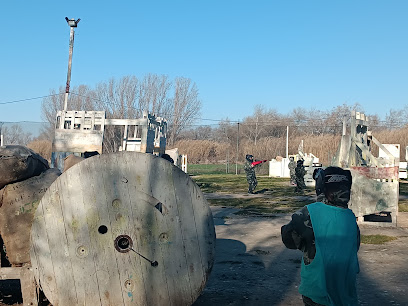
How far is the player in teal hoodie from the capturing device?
10.0ft

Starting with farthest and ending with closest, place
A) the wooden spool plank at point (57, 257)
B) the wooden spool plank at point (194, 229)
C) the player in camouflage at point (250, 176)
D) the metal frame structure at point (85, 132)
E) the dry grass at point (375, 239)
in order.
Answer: the player in camouflage at point (250, 176) < the metal frame structure at point (85, 132) < the dry grass at point (375, 239) < the wooden spool plank at point (194, 229) < the wooden spool plank at point (57, 257)

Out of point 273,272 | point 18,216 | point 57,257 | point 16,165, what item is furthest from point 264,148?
point 57,257

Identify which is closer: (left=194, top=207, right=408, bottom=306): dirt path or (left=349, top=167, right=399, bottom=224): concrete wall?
(left=194, top=207, right=408, bottom=306): dirt path

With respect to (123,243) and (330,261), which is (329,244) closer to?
(330,261)

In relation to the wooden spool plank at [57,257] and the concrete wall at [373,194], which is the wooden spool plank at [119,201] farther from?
the concrete wall at [373,194]

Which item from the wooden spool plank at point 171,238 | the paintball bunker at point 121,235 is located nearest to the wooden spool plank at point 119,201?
the paintball bunker at point 121,235

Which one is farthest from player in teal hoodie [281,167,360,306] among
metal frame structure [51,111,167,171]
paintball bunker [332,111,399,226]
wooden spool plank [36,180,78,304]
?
metal frame structure [51,111,167,171]

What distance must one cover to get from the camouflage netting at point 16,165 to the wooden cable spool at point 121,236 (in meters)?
0.90

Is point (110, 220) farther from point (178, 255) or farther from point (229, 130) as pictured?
point (229, 130)

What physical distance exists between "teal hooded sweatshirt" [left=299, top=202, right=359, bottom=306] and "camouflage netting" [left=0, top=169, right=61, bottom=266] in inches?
106

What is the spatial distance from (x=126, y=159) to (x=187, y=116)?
70.2 m

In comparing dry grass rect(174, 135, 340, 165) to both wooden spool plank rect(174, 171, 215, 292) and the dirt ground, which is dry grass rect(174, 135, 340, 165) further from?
wooden spool plank rect(174, 171, 215, 292)

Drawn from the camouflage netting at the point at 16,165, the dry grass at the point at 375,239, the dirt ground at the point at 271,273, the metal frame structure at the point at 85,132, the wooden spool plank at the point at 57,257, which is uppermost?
the metal frame structure at the point at 85,132

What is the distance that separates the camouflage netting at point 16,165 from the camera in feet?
15.4
